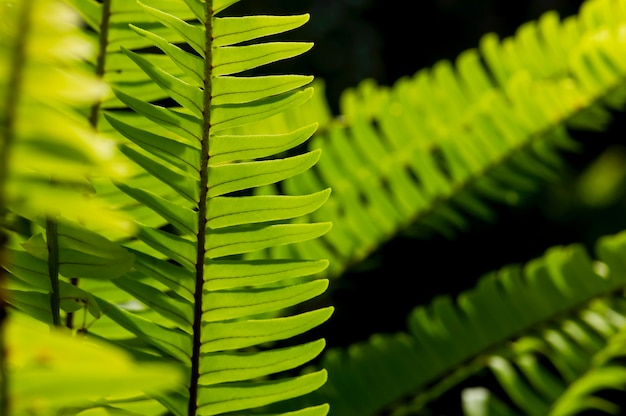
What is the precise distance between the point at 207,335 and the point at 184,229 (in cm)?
8

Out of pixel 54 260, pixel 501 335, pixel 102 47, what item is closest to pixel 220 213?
pixel 54 260

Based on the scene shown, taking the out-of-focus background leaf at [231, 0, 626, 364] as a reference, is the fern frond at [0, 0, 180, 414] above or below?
below

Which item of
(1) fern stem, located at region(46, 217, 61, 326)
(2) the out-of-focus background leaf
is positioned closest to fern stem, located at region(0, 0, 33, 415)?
(1) fern stem, located at region(46, 217, 61, 326)

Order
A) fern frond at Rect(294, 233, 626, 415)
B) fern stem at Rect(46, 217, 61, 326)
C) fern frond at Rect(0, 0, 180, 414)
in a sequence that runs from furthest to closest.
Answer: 1. fern frond at Rect(294, 233, 626, 415)
2. fern stem at Rect(46, 217, 61, 326)
3. fern frond at Rect(0, 0, 180, 414)

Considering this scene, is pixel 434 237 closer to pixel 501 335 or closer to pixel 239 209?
pixel 501 335

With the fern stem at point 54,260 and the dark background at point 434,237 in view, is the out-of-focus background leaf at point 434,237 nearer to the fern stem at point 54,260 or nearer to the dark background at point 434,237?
the dark background at point 434,237

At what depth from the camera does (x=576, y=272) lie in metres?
1.14

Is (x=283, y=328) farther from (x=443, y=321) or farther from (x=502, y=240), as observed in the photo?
(x=502, y=240)

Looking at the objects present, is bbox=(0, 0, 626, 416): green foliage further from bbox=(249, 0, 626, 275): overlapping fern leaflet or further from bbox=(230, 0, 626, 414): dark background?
bbox=(230, 0, 626, 414): dark background

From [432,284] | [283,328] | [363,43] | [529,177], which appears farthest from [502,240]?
[283,328]

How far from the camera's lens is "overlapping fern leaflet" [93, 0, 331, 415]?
51 centimetres

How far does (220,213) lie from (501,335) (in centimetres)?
73

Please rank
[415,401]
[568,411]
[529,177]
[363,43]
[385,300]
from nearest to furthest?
[568,411], [415,401], [529,177], [385,300], [363,43]

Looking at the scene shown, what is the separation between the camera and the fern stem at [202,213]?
0.50m
